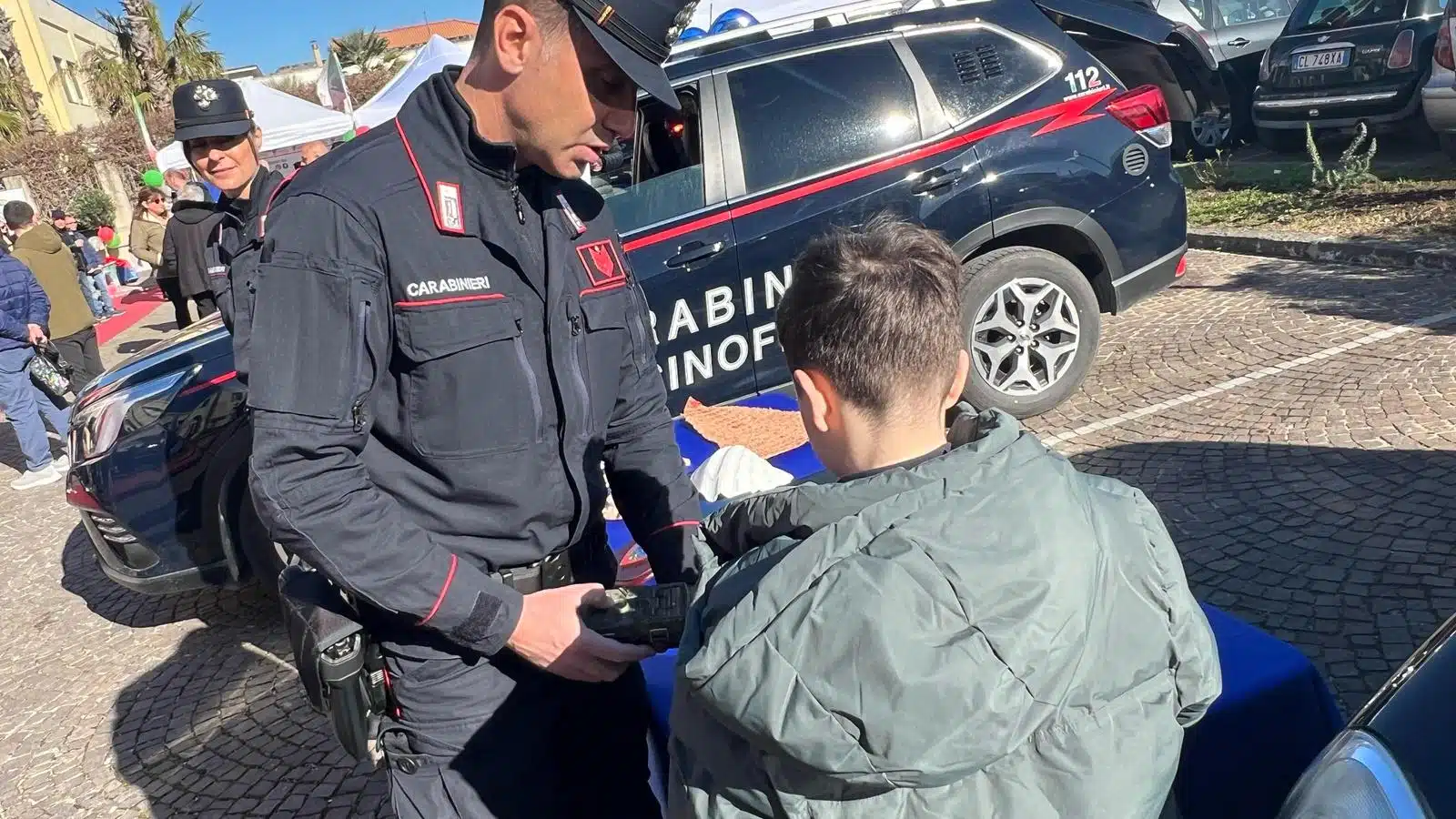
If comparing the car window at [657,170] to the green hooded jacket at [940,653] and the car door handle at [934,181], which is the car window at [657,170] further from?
the green hooded jacket at [940,653]

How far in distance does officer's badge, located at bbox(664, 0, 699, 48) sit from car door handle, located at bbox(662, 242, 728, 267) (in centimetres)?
273

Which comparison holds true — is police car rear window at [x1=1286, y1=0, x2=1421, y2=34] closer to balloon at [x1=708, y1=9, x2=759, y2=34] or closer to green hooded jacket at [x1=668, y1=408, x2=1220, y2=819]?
balloon at [x1=708, y1=9, x2=759, y2=34]

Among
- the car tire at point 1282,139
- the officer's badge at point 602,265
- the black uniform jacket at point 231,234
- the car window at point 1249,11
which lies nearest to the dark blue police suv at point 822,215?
the black uniform jacket at point 231,234

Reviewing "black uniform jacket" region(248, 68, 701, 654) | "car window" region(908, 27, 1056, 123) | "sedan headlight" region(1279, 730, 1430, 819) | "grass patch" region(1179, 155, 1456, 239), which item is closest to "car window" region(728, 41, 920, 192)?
"car window" region(908, 27, 1056, 123)

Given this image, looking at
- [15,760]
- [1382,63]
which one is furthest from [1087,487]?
[1382,63]

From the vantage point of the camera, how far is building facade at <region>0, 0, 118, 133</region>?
3031 centimetres

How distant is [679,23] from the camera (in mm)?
1552

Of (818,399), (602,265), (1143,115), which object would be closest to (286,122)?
(1143,115)

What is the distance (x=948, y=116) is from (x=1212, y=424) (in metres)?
1.84

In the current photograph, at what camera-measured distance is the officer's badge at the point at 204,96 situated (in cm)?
441

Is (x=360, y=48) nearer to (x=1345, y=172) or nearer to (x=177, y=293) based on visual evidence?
(x=177, y=293)

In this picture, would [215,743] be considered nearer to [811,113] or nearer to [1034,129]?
[811,113]

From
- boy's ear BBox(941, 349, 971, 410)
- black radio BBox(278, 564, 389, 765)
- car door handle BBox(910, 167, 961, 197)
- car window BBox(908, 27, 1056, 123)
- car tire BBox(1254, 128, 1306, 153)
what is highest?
car window BBox(908, 27, 1056, 123)

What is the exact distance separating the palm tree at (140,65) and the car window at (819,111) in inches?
1031
